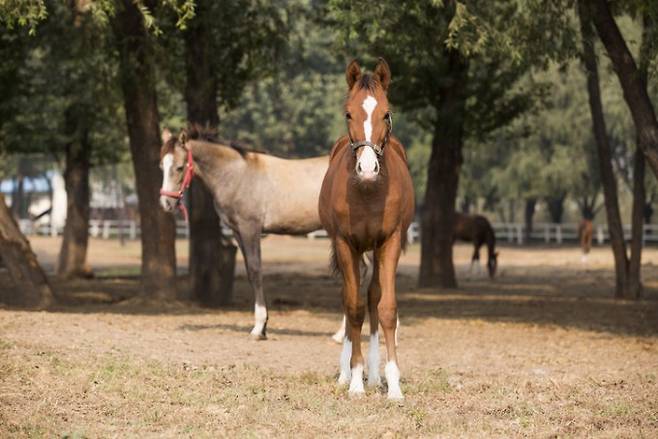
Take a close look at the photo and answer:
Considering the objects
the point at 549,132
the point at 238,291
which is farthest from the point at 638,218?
the point at 549,132

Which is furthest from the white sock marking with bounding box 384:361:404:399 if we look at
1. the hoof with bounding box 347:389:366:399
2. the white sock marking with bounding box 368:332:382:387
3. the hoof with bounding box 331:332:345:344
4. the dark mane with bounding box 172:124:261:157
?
the dark mane with bounding box 172:124:261:157

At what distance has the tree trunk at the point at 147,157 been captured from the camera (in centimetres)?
2102

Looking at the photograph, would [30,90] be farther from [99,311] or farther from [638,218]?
[638,218]

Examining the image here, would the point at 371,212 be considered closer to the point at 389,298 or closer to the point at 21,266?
the point at 389,298

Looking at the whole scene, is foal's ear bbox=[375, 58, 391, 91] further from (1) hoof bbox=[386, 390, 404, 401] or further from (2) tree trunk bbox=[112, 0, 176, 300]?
(2) tree trunk bbox=[112, 0, 176, 300]

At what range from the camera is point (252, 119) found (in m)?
83.7

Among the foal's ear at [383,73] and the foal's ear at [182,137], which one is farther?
the foal's ear at [182,137]

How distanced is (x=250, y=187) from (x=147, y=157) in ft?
14.5

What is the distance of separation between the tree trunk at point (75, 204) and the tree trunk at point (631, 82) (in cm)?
1774

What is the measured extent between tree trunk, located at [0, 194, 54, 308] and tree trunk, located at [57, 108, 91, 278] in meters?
12.3

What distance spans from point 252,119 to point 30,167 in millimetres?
18144

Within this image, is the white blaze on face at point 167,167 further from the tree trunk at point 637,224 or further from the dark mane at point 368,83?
the tree trunk at point 637,224

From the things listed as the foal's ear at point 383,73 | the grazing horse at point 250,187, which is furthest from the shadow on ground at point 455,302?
the foal's ear at point 383,73

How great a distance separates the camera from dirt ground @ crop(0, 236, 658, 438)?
361 inches
